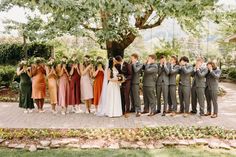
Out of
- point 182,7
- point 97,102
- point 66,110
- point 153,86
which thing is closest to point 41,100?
point 66,110

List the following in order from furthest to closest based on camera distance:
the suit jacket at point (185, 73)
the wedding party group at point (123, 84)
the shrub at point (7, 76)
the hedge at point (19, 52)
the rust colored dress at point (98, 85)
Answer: the hedge at point (19, 52), the shrub at point (7, 76), the rust colored dress at point (98, 85), the wedding party group at point (123, 84), the suit jacket at point (185, 73)

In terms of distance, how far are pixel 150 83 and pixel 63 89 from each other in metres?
2.76

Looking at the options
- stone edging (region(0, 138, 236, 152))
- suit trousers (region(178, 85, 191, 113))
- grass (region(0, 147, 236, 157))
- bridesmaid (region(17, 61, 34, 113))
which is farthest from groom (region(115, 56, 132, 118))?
grass (region(0, 147, 236, 157))

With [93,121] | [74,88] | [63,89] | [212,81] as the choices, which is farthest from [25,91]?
[212,81]

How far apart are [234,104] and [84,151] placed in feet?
30.6

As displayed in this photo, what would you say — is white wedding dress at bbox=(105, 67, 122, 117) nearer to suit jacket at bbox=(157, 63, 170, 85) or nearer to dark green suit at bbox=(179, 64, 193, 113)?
suit jacket at bbox=(157, 63, 170, 85)

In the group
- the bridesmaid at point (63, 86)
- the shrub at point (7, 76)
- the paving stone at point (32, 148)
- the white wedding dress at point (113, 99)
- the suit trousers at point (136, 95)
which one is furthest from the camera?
the shrub at point (7, 76)

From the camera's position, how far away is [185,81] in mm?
12203

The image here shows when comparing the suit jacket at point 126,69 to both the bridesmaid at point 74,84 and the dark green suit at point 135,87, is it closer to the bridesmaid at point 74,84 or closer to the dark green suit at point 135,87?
the dark green suit at point 135,87

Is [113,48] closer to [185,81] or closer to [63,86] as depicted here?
[63,86]

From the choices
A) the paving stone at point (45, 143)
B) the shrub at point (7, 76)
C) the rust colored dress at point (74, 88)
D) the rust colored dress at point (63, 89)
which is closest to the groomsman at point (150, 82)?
the rust colored dress at point (74, 88)

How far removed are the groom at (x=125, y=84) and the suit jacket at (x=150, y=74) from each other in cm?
49

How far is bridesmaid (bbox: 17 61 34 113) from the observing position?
12592 millimetres

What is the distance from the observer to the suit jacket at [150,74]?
39.3 ft
